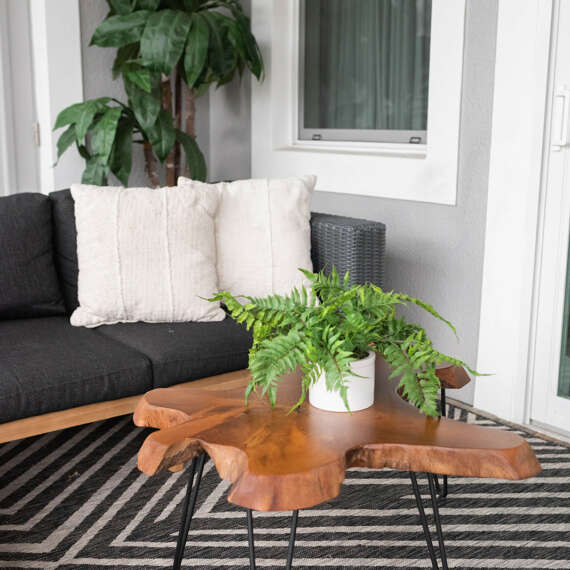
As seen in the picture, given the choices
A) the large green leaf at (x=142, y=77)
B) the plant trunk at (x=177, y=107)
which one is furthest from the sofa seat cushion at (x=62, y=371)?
the plant trunk at (x=177, y=107)

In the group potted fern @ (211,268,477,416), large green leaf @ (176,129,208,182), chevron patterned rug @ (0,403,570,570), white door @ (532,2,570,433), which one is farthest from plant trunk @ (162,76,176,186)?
potted fern @ (211,268,477,416)

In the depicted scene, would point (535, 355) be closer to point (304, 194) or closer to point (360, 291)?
point (304, 194)

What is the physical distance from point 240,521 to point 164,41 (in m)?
1.72

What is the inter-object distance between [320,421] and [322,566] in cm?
49

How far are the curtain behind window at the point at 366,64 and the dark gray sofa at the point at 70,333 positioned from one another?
28.5 inches

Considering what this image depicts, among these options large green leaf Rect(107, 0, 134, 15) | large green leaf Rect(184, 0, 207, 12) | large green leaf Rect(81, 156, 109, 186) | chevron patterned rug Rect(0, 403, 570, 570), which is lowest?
chevron patterned rug Rect(0, 403, 570, 570)

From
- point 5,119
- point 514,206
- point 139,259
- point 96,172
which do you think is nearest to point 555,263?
point 514,206

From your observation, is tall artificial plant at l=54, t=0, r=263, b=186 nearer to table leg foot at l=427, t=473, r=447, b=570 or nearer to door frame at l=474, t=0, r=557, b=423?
door frame at l=474, t=0, r=557, b=423

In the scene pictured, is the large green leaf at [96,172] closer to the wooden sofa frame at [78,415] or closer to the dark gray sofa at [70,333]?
the dark gray sofa at [70,333]

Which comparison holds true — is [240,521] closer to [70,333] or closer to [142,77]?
[70,333]

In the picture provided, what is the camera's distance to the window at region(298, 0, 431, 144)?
2799 millimetres

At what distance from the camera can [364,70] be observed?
3.02m

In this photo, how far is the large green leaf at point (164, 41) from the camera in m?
2.62

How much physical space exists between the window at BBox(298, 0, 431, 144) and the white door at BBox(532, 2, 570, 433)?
631mm
